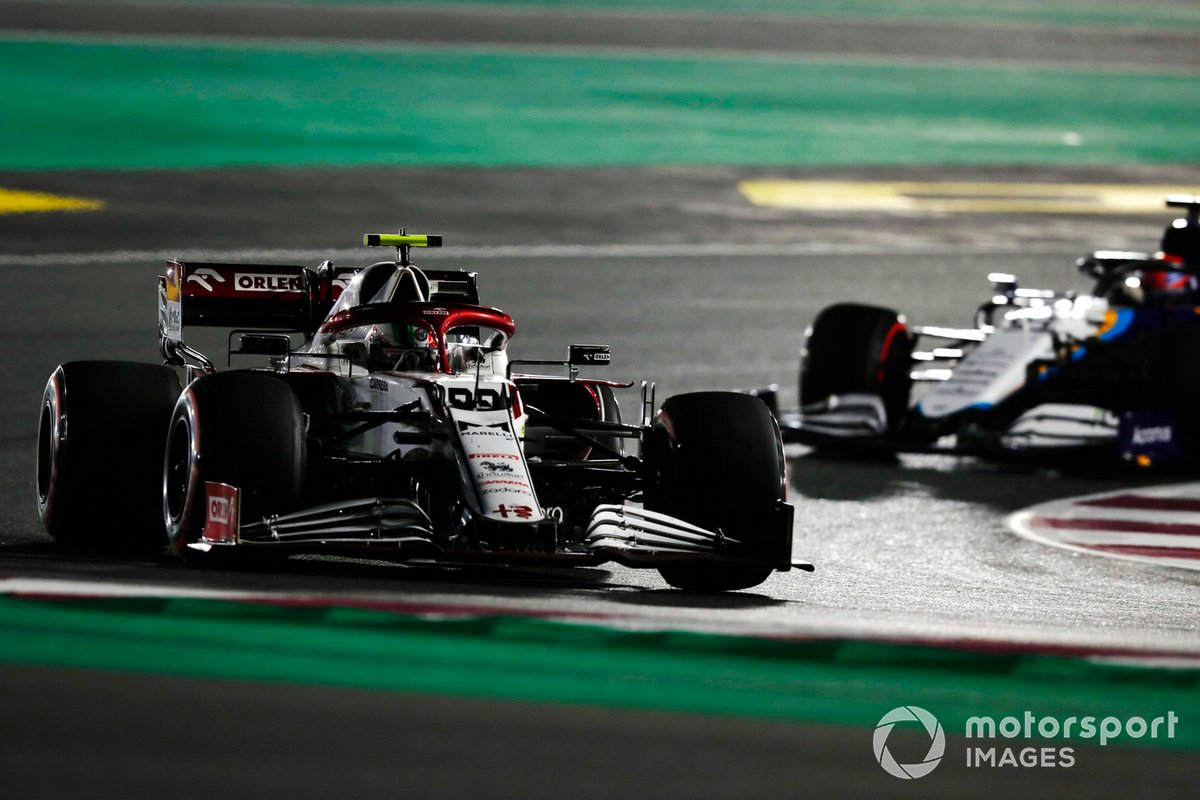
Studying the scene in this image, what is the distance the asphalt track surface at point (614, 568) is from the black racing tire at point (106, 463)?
280 mm

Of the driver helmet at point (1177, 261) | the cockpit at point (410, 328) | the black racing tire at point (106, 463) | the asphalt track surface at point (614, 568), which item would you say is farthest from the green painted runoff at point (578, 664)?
the driver helmet at point (1177, 261)

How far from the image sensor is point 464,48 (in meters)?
34.3

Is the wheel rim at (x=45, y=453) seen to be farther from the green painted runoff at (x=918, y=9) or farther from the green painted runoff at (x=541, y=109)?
the green painted runoff at (x=918, y=9)

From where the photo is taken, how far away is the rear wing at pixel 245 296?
10.2 m

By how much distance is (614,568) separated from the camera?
9492 mm

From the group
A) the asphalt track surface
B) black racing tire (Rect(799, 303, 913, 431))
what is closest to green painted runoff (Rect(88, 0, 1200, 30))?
the asphalt track surface

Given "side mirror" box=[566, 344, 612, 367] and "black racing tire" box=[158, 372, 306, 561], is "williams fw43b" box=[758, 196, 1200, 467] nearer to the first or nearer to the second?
"side mirror" box=[566, 344, 612, 367]

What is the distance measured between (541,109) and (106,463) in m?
20.6

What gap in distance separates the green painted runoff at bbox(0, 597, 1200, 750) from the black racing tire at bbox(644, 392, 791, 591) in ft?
5.53

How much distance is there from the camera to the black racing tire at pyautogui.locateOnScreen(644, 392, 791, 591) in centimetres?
850

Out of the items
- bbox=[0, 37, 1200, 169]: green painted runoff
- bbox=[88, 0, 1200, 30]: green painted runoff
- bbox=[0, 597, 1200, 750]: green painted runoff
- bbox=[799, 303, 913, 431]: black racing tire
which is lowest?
bbox=[0, 597, 1200, 750]: green painted runoff

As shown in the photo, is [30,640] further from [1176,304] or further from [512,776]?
[1176,304]

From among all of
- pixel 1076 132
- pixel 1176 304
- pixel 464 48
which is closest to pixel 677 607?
pixel 1176 304

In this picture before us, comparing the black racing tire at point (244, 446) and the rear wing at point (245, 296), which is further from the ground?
the rear wing at point (245, 296)
